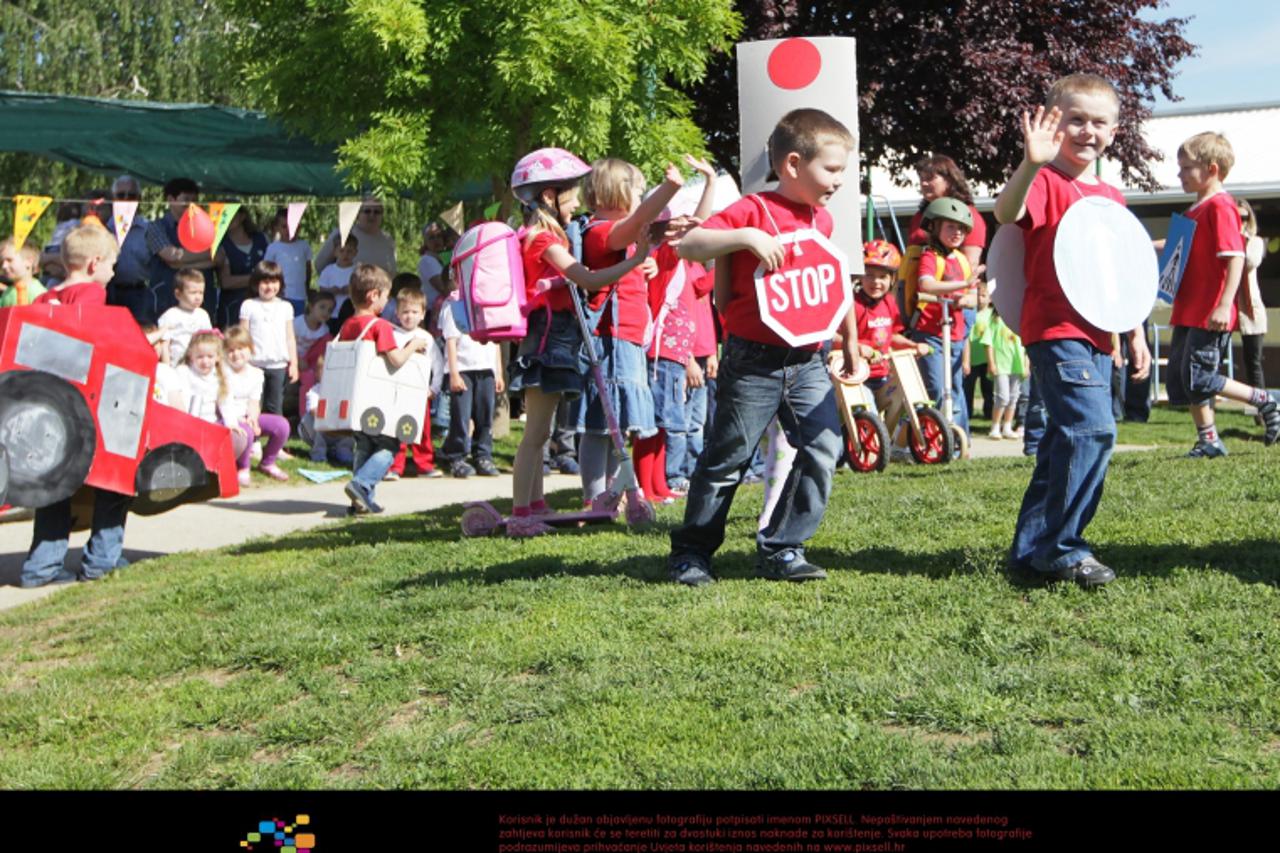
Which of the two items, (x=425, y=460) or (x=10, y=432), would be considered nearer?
(x=10, y=432)

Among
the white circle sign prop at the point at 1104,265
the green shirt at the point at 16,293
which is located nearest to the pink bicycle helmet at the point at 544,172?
the white circle sign prop at the point at 1104,265

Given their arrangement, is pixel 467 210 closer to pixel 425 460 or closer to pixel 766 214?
pixel 425 460

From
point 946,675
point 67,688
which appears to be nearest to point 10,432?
point 67,688

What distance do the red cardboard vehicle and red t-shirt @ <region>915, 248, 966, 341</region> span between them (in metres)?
5.28

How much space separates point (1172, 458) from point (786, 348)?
483cm

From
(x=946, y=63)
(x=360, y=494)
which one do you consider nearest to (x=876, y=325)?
(x=360, y=494)

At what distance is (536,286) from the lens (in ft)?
25.3

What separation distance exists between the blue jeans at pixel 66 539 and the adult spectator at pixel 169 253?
7029 millimetres

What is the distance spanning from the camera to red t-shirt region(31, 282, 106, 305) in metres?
7.82

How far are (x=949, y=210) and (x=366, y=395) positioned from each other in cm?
426

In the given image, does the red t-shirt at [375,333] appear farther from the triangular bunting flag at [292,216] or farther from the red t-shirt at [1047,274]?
the triangular bunting flag at [292,216]

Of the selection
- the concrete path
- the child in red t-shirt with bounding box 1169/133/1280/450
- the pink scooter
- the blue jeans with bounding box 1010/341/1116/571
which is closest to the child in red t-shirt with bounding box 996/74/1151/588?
the blue jeans with bounding box 1010/341/1116/571

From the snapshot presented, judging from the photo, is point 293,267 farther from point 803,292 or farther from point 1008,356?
point 803,292

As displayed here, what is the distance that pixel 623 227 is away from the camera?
7008 mm
